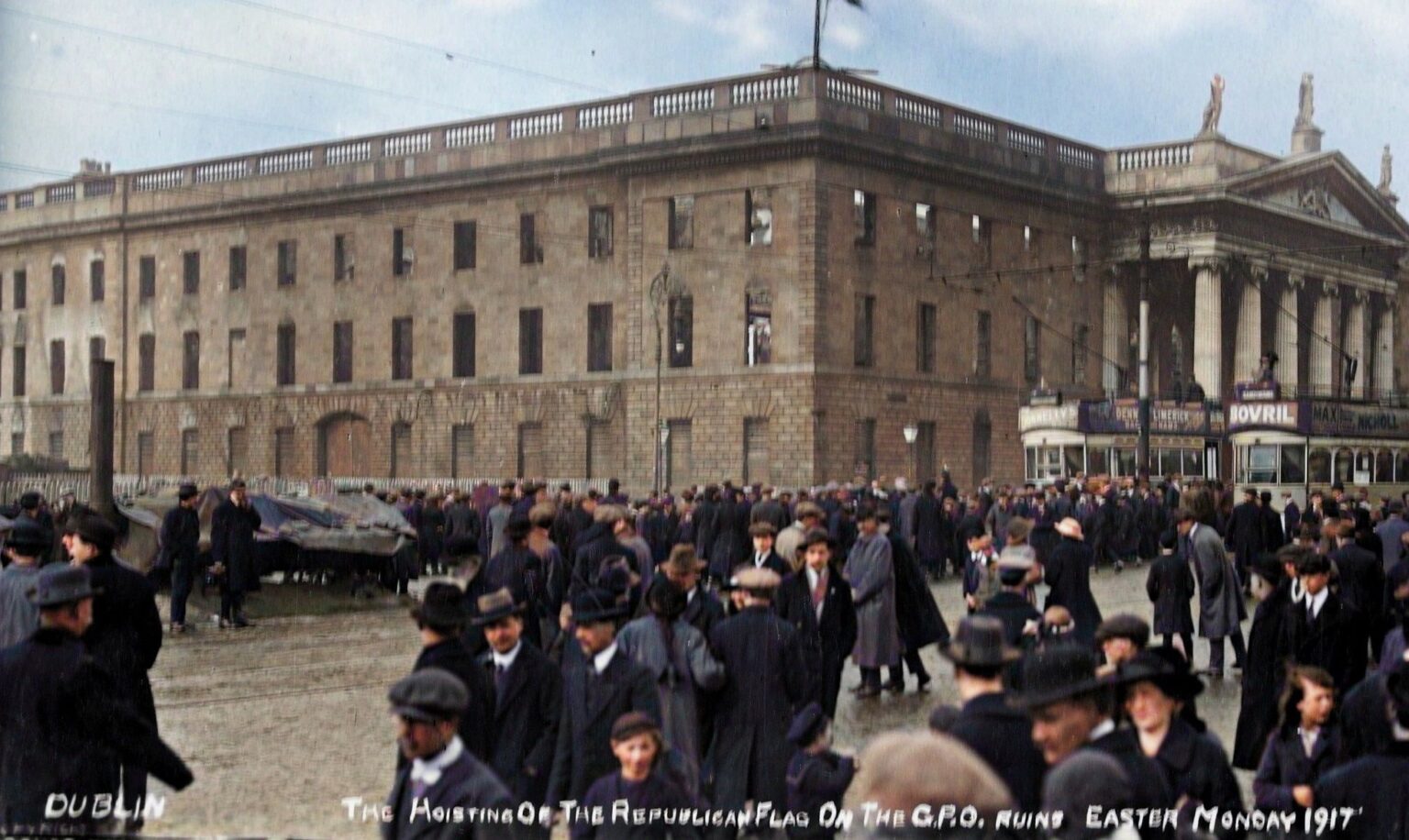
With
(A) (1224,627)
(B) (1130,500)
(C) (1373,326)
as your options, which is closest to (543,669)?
(A) (1224,627)

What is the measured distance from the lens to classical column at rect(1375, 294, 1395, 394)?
50.7 metres

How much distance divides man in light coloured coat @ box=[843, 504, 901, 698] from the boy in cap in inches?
251

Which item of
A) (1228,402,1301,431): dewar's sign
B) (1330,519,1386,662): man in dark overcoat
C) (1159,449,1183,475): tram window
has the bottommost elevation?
(1330,519,1386,662): man in dark overcoat

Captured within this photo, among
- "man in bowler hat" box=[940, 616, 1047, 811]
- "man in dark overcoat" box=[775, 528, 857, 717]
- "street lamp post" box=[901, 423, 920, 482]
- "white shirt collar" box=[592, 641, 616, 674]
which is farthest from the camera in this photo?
"street lamp post" box=[901, 423, 920, 482]

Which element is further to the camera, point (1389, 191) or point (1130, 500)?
point (1389, 191)

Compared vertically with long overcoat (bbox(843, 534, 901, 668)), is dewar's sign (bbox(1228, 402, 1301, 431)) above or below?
above

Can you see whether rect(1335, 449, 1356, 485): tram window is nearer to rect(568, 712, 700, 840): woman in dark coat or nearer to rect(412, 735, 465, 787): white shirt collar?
rect(568, 712, 700, 840): woman in dark coat

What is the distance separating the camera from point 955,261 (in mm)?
43719

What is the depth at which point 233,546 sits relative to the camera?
19.2 metres

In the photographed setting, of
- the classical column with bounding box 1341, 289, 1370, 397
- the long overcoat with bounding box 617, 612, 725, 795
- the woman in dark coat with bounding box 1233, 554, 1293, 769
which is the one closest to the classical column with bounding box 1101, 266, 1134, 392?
the classical column with bounding box 1341, 289, 1370, 397

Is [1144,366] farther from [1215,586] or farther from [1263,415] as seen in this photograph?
[1215,586]

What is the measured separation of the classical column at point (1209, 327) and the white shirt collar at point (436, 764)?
145 ft

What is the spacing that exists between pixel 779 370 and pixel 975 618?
34240 millimetres

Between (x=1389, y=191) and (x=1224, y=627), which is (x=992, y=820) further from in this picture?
(x=1389, y=191)
